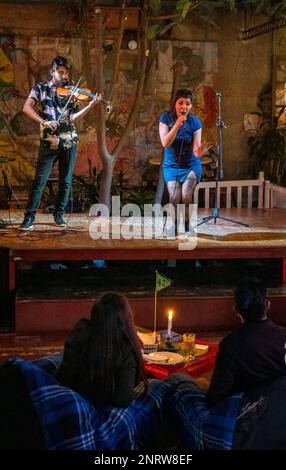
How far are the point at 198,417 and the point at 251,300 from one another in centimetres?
60

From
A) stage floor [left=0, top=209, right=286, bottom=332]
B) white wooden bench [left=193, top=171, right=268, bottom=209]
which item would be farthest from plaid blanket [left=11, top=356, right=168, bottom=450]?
white wooden bench [left=193, top=171, right=268, bottom=209]

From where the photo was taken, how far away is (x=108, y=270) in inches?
251

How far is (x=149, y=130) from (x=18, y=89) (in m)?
1.89

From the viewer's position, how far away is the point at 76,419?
9.53 ft

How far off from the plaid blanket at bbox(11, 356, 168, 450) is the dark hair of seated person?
0.08 m

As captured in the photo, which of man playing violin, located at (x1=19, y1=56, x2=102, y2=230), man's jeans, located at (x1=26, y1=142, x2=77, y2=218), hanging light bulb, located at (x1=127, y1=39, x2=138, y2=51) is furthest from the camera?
hanging light bulb, located at (x1=127, y1=39, x2=138, y2=51)

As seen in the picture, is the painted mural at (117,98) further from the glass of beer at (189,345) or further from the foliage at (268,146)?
the glass of beer at (189,345)

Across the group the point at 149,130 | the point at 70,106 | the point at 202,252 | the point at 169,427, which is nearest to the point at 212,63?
the point at 149,130

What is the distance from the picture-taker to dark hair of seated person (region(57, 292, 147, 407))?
2986mm

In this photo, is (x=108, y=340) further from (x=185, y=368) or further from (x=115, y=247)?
(x=115, y=247)

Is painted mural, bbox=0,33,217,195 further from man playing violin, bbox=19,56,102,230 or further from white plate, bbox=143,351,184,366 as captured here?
white plate, bbox=143,351,184,366

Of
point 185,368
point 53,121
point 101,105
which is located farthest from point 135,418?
point 101,105

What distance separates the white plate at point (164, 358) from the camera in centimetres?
389

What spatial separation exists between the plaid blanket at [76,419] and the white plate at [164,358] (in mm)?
723
